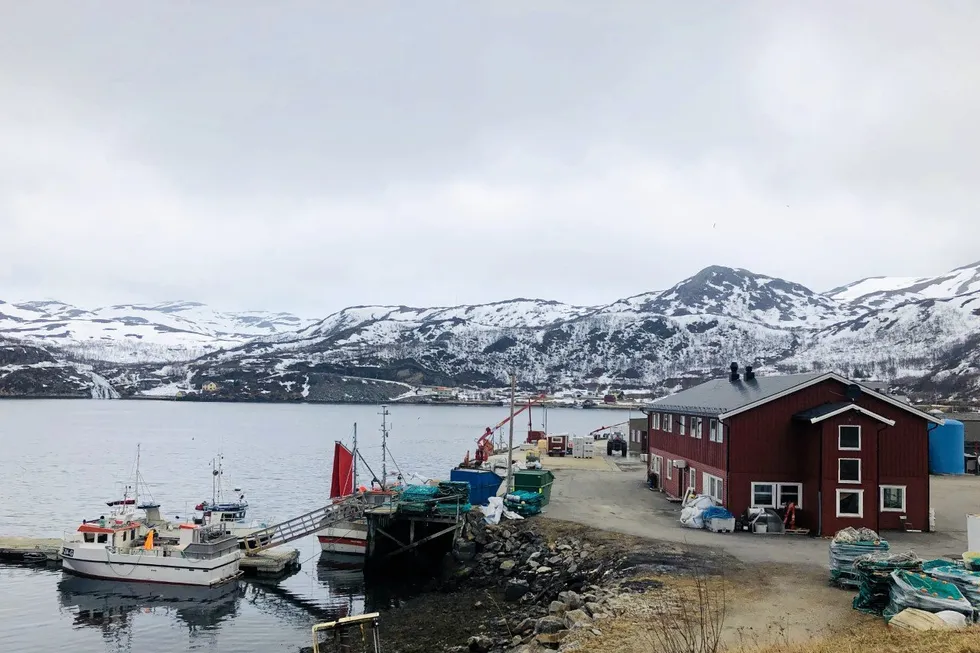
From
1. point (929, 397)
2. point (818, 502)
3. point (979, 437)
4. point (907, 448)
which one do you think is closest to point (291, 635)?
point (818, 502)

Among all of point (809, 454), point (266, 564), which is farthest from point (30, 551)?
point (809, 454)

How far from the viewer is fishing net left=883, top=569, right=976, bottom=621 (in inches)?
652

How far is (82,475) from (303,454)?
31933mm

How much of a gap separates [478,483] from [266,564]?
1123 cm

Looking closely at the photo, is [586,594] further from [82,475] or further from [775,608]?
[82,475]

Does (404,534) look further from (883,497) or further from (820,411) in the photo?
(883,497)

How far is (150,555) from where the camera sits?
34.7 metres

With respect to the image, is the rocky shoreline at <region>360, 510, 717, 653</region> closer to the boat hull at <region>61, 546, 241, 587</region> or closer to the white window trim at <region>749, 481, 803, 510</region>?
the white window trim at <region>749, 481, 803, 510</region>

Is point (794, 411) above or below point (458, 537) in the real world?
above

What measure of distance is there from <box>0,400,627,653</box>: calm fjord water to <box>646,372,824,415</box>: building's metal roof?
1773 centimetres

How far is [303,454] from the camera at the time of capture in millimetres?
105125

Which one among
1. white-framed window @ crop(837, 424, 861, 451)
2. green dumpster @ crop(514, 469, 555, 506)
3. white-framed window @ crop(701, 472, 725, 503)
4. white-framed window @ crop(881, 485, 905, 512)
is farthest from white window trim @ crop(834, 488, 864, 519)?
green dumpster @ crop(514, 469, 555, 506)

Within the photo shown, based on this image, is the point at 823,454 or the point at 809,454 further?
the point at 809,454

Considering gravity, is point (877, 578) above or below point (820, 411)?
below
